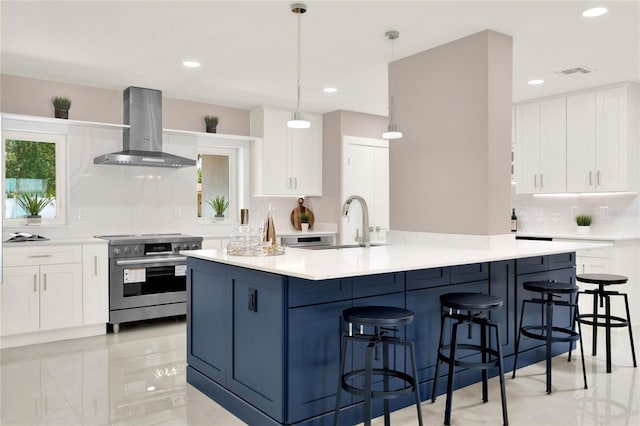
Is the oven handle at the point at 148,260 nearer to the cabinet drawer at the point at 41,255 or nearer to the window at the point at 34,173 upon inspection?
the cabinet drawer at the point at 41,255

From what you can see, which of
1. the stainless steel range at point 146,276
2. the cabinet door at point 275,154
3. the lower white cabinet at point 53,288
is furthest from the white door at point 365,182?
the lower white cabinet at point 53,288

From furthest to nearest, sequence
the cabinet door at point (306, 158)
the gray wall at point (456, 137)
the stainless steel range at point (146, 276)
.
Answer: the cabinet door at point (306, 158) < the stainless steel range at point (146, 276) < the gray wall at point (456, 137)

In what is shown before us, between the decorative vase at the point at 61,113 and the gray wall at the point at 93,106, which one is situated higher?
the gray wall at the point at 93,106

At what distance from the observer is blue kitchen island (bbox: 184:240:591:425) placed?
247 centimetres

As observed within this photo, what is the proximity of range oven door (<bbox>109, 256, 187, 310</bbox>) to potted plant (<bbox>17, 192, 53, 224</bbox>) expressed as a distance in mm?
940

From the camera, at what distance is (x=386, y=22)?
3482 millimetres

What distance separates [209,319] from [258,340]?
0.63 m

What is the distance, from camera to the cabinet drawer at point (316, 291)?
2.47 meters

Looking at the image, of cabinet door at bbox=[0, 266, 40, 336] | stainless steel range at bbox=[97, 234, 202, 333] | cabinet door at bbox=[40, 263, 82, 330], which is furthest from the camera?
stainless steel range at bbox=[97, 234, 202, 333]

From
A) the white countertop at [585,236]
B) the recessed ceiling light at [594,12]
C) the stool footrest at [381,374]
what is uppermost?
the recessed ceiling light at [594,12]

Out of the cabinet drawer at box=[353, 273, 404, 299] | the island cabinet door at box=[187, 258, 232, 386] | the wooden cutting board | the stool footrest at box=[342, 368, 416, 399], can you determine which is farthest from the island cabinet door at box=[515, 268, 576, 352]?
the wooden cutting board

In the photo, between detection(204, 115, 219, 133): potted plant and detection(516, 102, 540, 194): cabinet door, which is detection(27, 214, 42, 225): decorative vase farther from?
detection(516, 102, 540, 194): cabinet door

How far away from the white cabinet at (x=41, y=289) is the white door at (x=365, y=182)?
3.33 m

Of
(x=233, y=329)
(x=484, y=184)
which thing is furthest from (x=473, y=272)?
(x=233, y=329)
